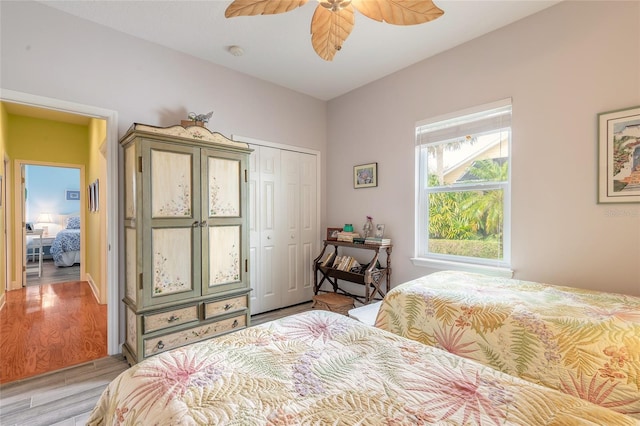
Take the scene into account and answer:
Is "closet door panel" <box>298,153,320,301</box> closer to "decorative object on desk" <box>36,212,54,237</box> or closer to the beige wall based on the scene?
the beige wall

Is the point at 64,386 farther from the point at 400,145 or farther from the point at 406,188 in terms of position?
the point at 400,145

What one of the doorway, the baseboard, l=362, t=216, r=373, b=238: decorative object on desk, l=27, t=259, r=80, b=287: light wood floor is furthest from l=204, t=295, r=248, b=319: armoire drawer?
the doorway

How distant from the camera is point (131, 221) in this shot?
2426 mm

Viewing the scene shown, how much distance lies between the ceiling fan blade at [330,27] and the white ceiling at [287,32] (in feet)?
2.38

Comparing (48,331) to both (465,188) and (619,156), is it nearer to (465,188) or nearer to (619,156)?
(465,188)

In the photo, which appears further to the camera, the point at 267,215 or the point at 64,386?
the point at 267,215

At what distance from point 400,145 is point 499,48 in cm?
119

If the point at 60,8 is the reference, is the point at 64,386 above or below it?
below

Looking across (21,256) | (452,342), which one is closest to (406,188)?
(452,342)

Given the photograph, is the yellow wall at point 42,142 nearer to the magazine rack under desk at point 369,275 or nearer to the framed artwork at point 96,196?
the framed artwork at point 96,196

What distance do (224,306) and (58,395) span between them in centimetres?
119

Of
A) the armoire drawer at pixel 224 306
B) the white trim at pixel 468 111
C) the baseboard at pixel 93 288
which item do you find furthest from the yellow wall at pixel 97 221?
the white trim at pixel 468 111

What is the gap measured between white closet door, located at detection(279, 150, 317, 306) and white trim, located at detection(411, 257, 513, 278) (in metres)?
1.47

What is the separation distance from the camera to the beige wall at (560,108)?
201cm
